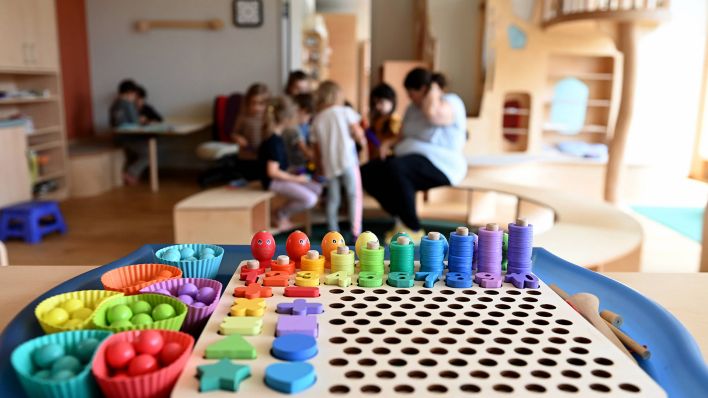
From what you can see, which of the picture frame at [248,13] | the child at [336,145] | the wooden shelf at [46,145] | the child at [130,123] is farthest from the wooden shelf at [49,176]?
the child at [336,145]

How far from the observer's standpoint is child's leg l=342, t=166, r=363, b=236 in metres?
3.63

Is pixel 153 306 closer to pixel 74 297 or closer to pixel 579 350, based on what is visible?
pixel 74 297

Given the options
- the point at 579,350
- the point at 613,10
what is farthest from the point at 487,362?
the point at 613,10

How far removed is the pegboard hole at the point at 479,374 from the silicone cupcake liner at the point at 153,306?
1.28 ft

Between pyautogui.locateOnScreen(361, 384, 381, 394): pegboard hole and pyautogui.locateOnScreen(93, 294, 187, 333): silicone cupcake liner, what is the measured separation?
28 cm

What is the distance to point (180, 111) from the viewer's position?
20.9ft

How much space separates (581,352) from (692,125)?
223 inches

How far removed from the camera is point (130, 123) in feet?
18.7

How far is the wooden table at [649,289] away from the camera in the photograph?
3.47 feet

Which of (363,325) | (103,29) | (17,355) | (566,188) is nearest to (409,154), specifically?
(566,188)

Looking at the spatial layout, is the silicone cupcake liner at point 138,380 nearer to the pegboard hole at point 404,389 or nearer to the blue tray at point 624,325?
the blue tray at point 624,325

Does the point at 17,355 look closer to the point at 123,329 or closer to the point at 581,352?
the point at 123,329

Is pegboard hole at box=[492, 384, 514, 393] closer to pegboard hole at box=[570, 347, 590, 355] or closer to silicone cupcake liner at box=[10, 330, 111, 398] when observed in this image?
pegboard hole at box=[570, 347, 590, 355]

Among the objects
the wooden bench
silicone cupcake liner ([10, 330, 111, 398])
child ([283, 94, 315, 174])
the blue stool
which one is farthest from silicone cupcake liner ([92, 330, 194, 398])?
the blue stool
